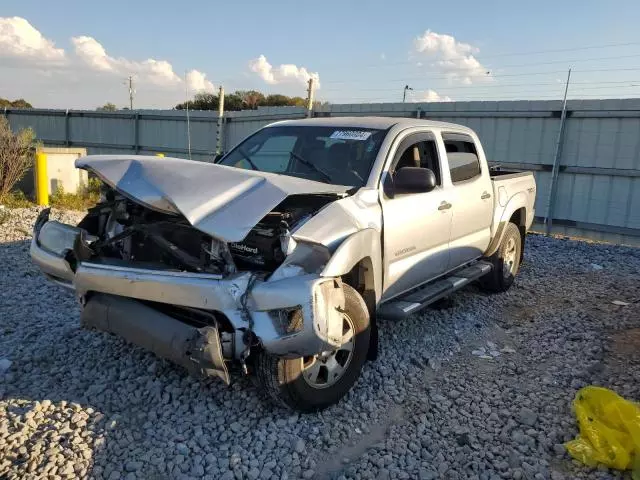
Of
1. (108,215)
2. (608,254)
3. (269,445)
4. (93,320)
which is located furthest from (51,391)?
(608,254)

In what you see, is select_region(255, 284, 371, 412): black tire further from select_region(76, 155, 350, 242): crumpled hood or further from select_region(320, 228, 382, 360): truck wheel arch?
select_region(76, 155, 350, 242): crumpled hood

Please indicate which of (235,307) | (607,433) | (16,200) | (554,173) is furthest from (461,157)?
(16,200)

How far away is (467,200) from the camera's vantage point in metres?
5.46

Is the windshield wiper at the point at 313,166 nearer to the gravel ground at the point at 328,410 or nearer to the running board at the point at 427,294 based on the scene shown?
the running board at the point at 427,294

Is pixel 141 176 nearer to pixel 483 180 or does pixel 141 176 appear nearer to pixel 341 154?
pixel 341 154

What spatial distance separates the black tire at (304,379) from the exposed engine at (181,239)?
581 millimetres

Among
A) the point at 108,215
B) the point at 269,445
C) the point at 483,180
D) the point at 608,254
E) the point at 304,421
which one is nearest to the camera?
the point at 269,445

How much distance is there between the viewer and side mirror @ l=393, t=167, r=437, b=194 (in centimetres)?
415

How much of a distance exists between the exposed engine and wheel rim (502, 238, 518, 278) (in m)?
3.68

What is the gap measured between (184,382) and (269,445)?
951 millimetres

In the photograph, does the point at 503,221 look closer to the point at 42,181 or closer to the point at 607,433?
the point at 607,433

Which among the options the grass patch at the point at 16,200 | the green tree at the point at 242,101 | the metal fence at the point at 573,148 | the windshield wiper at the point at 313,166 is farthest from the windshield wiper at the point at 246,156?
the green tree at the point at 242,101

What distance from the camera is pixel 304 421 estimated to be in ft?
11.5

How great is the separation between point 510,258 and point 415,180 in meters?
3.31
